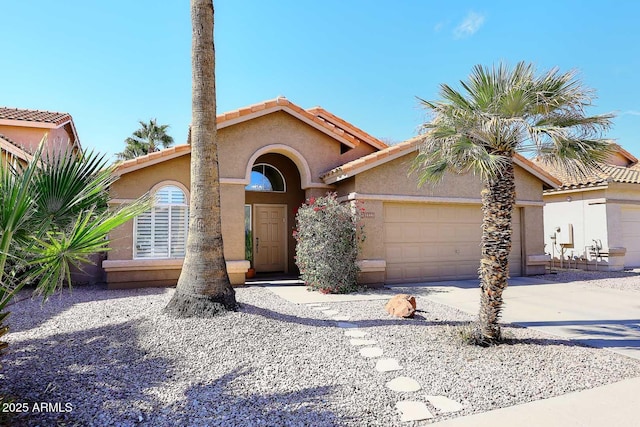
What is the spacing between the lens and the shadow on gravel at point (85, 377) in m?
3.83

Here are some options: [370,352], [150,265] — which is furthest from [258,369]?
[150,265]

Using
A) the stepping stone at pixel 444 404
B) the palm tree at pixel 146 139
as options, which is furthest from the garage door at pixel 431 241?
the palm tree at pixel 146 139

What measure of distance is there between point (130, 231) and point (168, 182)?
6.13ft

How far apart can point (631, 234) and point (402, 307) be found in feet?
52.2

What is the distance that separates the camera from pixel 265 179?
49.3 feet

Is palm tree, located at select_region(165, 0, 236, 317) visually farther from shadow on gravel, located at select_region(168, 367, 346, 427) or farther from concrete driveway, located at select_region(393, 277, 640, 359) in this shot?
concrete driveway, located at select_region(393, 277, 640, 359)

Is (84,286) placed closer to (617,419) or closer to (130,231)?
(130,231)

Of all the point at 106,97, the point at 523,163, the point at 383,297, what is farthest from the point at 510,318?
the point at 106,97

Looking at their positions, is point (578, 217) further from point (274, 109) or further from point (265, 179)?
point (274, 109)

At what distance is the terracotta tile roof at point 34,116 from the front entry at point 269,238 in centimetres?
1006

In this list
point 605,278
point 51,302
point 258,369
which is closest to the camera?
point 258,369

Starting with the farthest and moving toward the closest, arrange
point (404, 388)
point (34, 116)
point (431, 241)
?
point (34, 116) < point (431, 241) < point (404, 388)

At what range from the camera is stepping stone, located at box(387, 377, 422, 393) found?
4539 millimetres

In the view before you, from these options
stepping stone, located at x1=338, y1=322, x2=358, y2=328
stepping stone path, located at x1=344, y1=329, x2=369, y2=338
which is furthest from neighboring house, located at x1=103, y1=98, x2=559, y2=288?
stepping stone path, located at x1=344, y1=329, x2=369, y2=338
